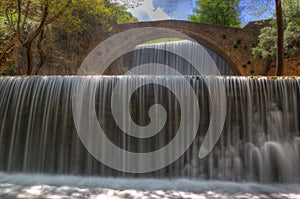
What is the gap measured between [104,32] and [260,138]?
1457cm

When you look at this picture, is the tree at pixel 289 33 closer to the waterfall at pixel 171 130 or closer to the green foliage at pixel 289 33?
the green foliage at pixel 289 33

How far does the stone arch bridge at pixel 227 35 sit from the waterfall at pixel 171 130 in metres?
12.2

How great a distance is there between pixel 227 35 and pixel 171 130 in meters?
13.9

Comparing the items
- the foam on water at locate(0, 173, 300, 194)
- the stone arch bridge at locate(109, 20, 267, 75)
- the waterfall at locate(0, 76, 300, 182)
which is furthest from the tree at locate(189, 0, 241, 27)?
the foam on water at locate(0, 173, 300, 194)

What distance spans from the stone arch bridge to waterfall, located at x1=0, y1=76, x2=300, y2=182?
12201mm

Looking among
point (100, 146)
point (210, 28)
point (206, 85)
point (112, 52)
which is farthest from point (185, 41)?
point (100, 146)

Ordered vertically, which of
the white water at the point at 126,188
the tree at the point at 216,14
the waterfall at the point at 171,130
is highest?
the tree at the point at 216,14

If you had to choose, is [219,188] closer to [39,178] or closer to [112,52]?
[39,178]

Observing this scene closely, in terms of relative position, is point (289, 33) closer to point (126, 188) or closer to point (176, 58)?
point (176, 58)

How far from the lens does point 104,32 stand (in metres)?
18.0

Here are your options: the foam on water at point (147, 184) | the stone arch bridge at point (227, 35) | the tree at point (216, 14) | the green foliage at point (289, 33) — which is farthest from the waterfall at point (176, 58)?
the foam on water at point (147, 184)

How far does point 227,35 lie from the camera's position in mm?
17875

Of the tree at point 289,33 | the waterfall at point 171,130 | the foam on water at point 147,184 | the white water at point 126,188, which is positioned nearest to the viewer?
the white water at point 126,188

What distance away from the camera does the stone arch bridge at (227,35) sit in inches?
699
